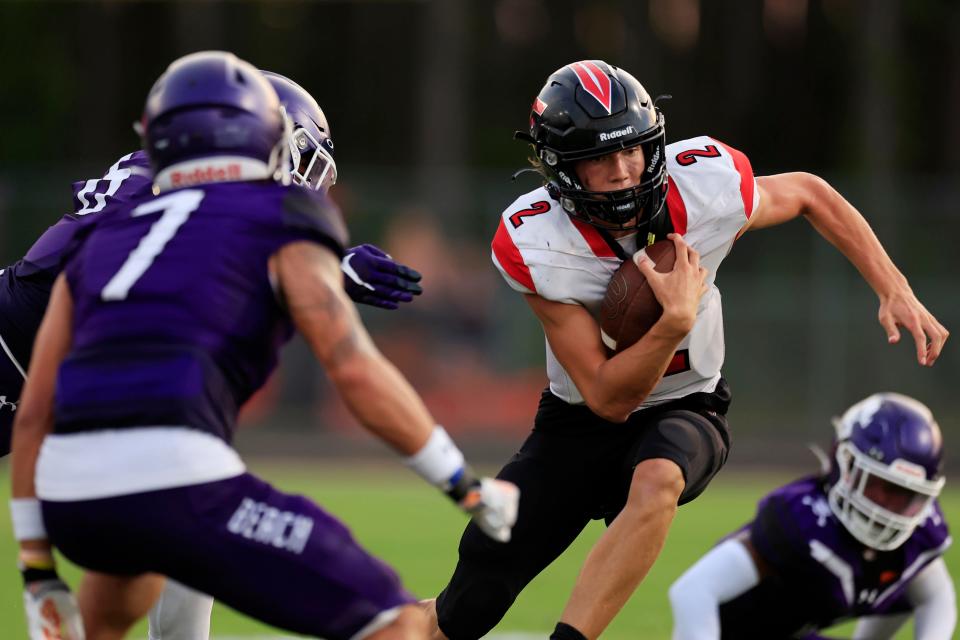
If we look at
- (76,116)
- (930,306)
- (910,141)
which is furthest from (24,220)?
(910,141)

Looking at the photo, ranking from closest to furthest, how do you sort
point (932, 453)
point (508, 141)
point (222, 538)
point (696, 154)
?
point (222, 538) → point (932, 453) → point (696, 154) → point (508, 141)

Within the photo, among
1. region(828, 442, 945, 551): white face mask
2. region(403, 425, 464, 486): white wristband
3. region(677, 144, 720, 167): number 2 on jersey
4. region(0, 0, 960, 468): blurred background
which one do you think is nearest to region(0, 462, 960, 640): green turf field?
region(828, 442, 945, 551): white face mask

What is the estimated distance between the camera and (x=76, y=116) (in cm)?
2120

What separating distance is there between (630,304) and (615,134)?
0.51 m

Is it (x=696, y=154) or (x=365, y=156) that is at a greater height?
(x=696, y=154)

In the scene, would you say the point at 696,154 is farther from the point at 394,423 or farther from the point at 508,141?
the point at 508,141

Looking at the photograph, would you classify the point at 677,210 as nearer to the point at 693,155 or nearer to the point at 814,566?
the point at 693,155

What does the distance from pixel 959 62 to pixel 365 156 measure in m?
8.81

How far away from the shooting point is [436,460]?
3.37 m

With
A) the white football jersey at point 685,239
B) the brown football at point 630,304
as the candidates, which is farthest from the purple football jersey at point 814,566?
the brown football at point 630,304

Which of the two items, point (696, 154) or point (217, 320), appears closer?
point (217, 320)

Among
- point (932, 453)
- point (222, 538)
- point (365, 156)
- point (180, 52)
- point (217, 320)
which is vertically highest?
point (217, 320)

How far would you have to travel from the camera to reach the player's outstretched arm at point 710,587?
→ 4.45 m

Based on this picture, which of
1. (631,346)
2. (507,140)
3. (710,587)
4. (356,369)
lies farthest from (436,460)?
(507,140)
